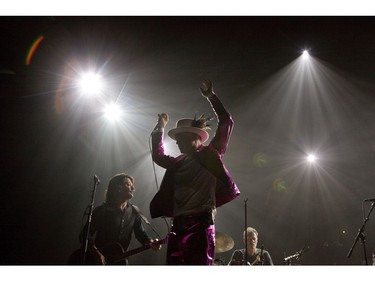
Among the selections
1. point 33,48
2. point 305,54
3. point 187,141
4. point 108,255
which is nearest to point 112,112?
point 33,48

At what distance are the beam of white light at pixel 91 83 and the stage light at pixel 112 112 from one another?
47 centimetres

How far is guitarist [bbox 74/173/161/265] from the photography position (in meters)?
3.62

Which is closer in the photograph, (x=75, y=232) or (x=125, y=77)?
(x=75, y=232)

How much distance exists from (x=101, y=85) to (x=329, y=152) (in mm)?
6102

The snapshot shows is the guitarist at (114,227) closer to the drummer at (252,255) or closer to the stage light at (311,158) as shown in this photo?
the drummer at (252,255)

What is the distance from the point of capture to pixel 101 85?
641 centimetres

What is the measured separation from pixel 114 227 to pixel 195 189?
1.53 meters

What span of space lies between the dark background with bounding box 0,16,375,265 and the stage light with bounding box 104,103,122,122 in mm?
177

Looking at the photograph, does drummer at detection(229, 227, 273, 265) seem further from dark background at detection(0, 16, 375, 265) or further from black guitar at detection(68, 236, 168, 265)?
dark background at detection(0, 16, 375, 265)

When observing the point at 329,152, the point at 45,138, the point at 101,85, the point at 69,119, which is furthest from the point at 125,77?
the point at 329,152

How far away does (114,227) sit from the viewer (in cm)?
373

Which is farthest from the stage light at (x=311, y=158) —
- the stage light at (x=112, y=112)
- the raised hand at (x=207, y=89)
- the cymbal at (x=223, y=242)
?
the raised hand at (x=207, y=89)

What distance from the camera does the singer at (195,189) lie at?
2.46 metres

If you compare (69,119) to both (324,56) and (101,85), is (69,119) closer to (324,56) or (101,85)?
(101,85)
